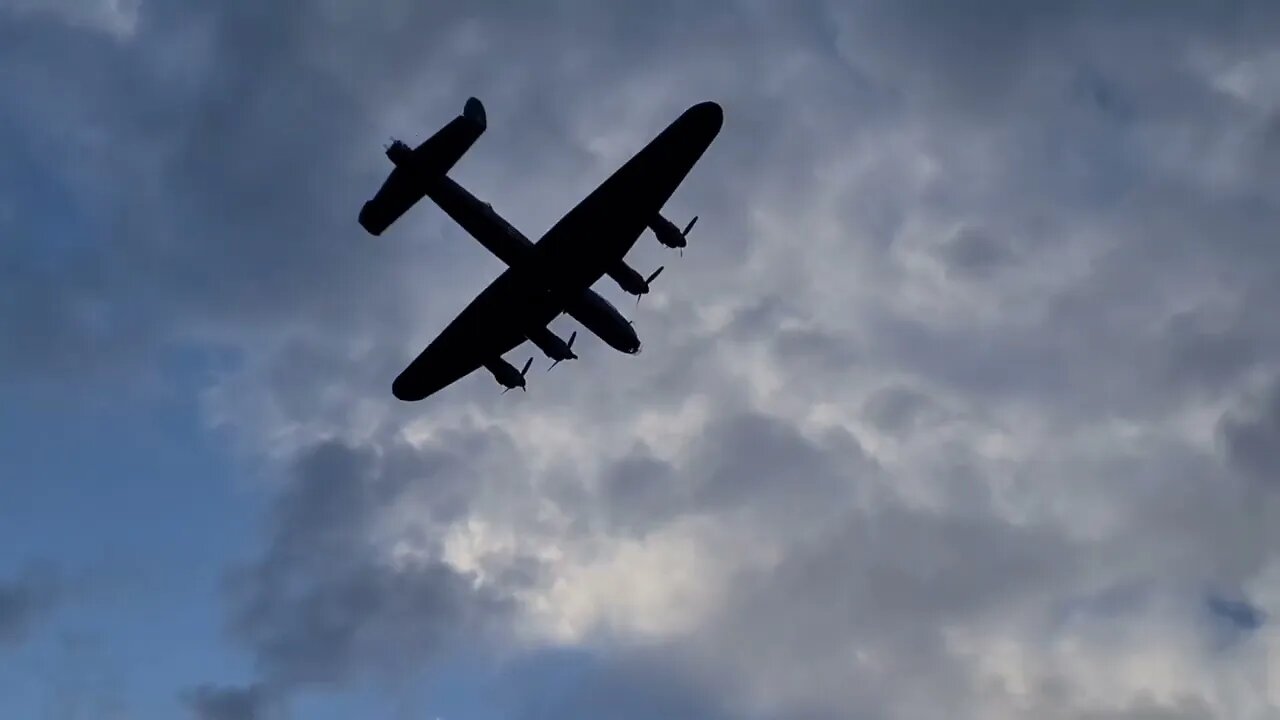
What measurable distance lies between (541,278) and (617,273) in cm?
311

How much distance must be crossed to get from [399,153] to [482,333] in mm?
8512

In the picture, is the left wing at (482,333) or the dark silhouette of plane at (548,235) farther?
the left wing at (482,333)

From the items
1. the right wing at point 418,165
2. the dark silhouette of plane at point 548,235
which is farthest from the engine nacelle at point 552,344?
the right wing at point 418,165

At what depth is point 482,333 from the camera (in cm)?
4941

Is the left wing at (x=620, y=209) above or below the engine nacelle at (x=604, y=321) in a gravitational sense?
above

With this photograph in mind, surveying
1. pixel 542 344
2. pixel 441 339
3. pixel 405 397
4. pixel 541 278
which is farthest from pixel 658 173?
pixel 405 397

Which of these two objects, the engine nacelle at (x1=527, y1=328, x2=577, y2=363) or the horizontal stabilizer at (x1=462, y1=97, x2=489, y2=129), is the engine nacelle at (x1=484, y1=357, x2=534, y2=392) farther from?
the horizontal stabilizer at (x1=462, y1=97, x2=489, y2=129)

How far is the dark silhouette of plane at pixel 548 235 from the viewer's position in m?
43.5

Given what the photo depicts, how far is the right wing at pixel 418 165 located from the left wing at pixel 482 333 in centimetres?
482

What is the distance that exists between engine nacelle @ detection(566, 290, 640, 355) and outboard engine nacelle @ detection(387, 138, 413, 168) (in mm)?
8887

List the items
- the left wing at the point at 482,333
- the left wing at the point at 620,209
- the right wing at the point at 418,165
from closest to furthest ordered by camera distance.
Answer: the left wing at the point at 620,209 → the right wing at the point at 418,165 → the left wing at the point at 482,333

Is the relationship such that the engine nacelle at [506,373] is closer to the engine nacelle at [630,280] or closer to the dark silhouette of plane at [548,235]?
the dark silhouette of plane at [548,235]

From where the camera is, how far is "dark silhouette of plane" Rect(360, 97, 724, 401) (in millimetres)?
→ 43469

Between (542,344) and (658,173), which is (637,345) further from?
(658,173)
